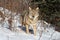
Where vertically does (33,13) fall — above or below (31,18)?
above

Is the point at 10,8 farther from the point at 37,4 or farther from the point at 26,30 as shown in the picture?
the point at 37,4

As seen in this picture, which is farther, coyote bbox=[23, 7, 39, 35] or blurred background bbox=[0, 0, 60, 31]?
blurred background bbox=[0, 0, 60, 31]

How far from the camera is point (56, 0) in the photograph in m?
9.87

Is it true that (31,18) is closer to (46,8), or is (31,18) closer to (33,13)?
(33,13)

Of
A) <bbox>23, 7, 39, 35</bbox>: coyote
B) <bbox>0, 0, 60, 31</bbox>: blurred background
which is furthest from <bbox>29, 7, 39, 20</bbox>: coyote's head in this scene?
<bbox>0, 0, 60, 31</bbox>: blurred background

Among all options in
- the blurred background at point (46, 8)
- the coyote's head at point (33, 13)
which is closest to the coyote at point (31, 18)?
the coyote's head at point (33, 13)

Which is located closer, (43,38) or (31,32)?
(43,38)

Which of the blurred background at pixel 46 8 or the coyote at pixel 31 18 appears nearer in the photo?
the coyote at pixel 31 18

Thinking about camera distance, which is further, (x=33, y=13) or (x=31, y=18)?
(x=31, y=18)

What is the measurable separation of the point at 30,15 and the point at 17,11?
598 millimetres

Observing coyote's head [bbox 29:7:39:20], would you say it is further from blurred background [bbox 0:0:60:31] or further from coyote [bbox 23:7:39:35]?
blurred background [bbox 0:0:60:31]

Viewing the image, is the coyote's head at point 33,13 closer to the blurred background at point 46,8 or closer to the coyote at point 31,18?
the coyote at point 31,18

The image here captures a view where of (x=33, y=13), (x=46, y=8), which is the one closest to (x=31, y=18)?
(x=33, y=13)

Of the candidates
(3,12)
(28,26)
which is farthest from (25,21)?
(3,12)
